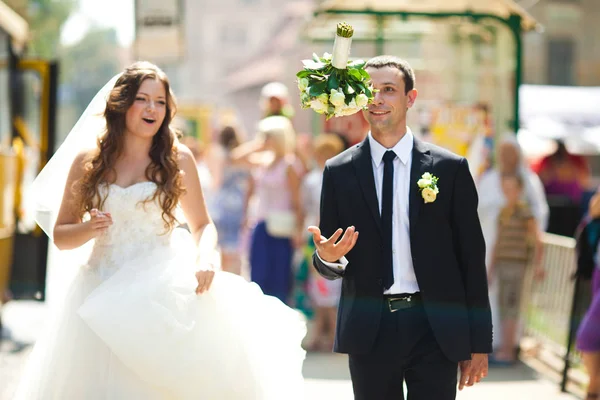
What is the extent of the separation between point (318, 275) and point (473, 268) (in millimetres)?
6076

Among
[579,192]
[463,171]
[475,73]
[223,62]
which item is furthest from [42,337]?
[223,62]

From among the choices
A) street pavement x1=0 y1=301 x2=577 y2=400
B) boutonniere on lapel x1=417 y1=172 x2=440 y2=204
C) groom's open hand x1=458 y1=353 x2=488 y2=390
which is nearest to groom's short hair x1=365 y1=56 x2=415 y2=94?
boutonniere on lapel x1=417 y1=172 x2=440 y2=204

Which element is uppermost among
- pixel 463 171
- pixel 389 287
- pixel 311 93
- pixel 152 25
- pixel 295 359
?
pixel 152 25

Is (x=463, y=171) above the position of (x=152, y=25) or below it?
below

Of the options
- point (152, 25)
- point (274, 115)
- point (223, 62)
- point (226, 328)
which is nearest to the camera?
point (226, 328)

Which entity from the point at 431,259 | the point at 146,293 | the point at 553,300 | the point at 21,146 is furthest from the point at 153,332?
the point at 21,146

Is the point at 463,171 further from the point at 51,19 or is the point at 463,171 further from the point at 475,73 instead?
the point at 51,19

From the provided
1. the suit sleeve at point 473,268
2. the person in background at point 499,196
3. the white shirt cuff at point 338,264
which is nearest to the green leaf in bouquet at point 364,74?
the suit sleeve at point 473,268

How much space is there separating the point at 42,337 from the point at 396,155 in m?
2.13

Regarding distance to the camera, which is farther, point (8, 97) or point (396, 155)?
point (8, 97)

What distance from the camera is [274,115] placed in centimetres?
1154

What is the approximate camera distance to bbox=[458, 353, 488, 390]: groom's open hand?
4.74 meters

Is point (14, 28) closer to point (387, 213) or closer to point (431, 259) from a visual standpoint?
point (387, 213)

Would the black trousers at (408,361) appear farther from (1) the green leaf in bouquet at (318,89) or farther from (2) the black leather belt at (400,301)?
(1) the green leaf in bouquet at (318,89)
